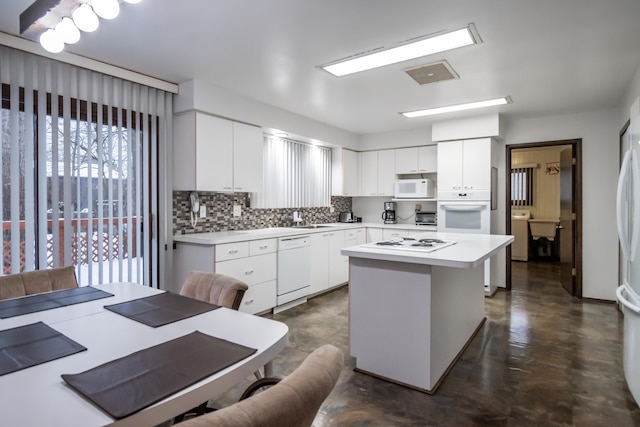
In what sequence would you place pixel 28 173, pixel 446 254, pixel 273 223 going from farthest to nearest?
pixel 273 223
pixel 28 173
pixel 446 254

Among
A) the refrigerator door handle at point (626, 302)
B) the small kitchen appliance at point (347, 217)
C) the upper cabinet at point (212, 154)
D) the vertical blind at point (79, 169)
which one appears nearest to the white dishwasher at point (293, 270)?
the upper cabinet at point (212, 154)

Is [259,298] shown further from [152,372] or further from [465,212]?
A: [465,212]

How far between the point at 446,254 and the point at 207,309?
1538mm

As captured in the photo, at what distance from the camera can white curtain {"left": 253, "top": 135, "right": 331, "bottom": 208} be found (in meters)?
4.71

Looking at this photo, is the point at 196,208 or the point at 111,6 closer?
the point at 111,6

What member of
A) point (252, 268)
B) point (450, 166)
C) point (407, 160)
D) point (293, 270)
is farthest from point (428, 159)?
point (252, 268)

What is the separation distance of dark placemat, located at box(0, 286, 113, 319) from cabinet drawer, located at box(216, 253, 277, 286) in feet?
4.85

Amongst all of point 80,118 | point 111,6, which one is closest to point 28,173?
point 80,118

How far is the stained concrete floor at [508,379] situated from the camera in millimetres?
2100

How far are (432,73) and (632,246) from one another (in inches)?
76.6

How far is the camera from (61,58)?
2707mm

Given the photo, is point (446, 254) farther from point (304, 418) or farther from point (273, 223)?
point (273, 223)

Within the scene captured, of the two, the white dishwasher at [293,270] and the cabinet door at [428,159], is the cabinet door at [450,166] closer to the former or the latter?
the cabinet door at [428,159]

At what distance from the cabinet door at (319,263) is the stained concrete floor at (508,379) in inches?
22.3
